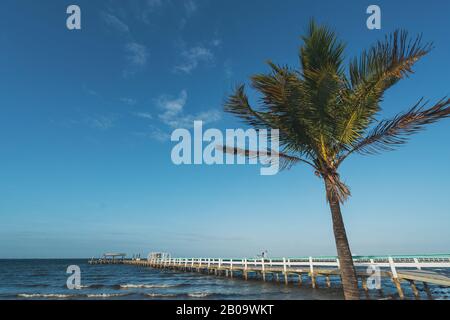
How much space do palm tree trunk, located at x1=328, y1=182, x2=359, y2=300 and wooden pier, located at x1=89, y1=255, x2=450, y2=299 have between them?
8229 millimetres

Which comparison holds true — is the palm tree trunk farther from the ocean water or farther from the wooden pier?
the ocean water

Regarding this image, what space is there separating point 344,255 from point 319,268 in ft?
91.2

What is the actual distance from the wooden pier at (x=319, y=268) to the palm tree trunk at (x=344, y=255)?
8229 mm

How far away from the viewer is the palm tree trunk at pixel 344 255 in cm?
654

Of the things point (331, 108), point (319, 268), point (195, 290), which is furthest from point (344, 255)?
point (319, 268)

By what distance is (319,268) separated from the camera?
1256 inches

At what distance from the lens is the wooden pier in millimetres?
15164

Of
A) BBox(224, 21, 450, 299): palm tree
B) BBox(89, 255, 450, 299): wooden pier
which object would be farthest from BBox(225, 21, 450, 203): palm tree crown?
BBox(89, 255, 450, 299): wooden pier

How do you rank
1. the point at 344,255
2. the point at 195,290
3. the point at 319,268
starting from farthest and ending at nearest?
the point at 319,268 → the point at 195,290 → the point at 344,255

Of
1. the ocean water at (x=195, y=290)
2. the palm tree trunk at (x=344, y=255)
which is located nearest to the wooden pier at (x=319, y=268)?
the ocean water at (x=195, y=290)

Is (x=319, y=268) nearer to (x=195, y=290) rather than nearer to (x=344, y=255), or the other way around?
(x=195, y=290)
